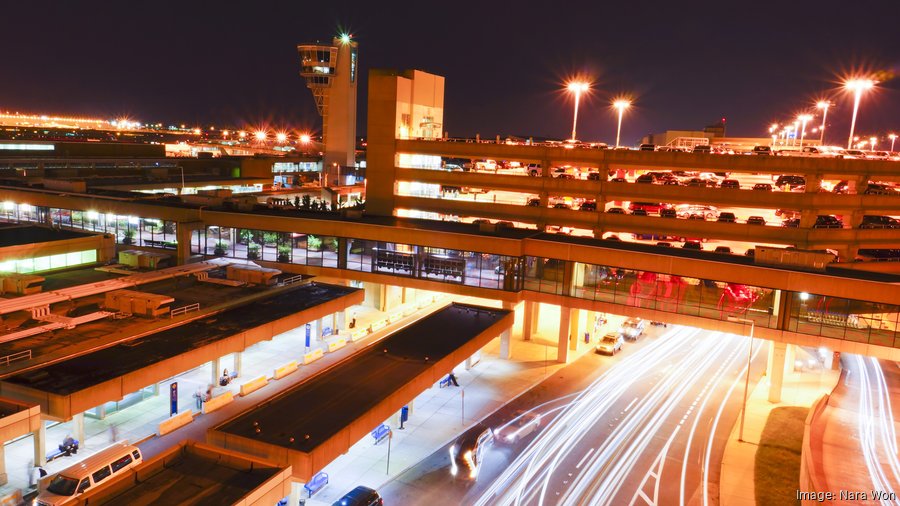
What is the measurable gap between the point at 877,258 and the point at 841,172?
11.1m

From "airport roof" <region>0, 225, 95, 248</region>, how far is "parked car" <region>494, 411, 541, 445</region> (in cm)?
3194

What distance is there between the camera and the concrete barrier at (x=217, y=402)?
30703 mm

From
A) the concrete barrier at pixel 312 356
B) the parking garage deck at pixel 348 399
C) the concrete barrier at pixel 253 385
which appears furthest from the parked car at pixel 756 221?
the concrete barrier at pixel 253 385

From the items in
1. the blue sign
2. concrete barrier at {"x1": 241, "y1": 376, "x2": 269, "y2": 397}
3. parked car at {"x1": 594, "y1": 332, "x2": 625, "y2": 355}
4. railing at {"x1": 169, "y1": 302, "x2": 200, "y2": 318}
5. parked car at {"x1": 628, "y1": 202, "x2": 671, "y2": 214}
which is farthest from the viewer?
parked car at {"x1": 628, "y1": 202, "x2": 671, "y2": 214}

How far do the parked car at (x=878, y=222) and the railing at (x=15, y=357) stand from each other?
6251cm

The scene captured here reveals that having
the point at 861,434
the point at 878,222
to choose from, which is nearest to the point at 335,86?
the point at 878,222

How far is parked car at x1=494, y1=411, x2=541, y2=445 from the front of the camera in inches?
1253

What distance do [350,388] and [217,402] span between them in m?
8.09

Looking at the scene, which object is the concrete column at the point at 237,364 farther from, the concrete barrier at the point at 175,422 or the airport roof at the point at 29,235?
the airport roof at the point at 29,235

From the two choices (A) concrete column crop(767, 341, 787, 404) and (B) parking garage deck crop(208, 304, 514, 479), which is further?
(A) concrete column crop(767, 341, 787, 404)

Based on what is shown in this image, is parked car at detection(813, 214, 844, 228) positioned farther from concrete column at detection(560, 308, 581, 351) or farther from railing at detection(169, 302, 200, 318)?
railing at detection(169, 302, 200, 318)

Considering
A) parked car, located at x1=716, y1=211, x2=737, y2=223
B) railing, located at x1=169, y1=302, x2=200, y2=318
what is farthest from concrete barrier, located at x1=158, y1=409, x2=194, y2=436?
parked car, located at x1=716, y1=211, x2=737, y2=223

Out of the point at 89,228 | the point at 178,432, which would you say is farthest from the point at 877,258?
the point at 89,228

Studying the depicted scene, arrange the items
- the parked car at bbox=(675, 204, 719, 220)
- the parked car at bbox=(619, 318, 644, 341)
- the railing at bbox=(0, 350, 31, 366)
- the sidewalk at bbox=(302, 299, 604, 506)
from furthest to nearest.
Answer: the parked car at bbox=(675, 204, 719, 220), the parked car at bbox=(619, 318, 644, 341), the sidewalk at bbox=(302, 299, 604, 506), the railing at bbox=(0, 350, 31, 366)
